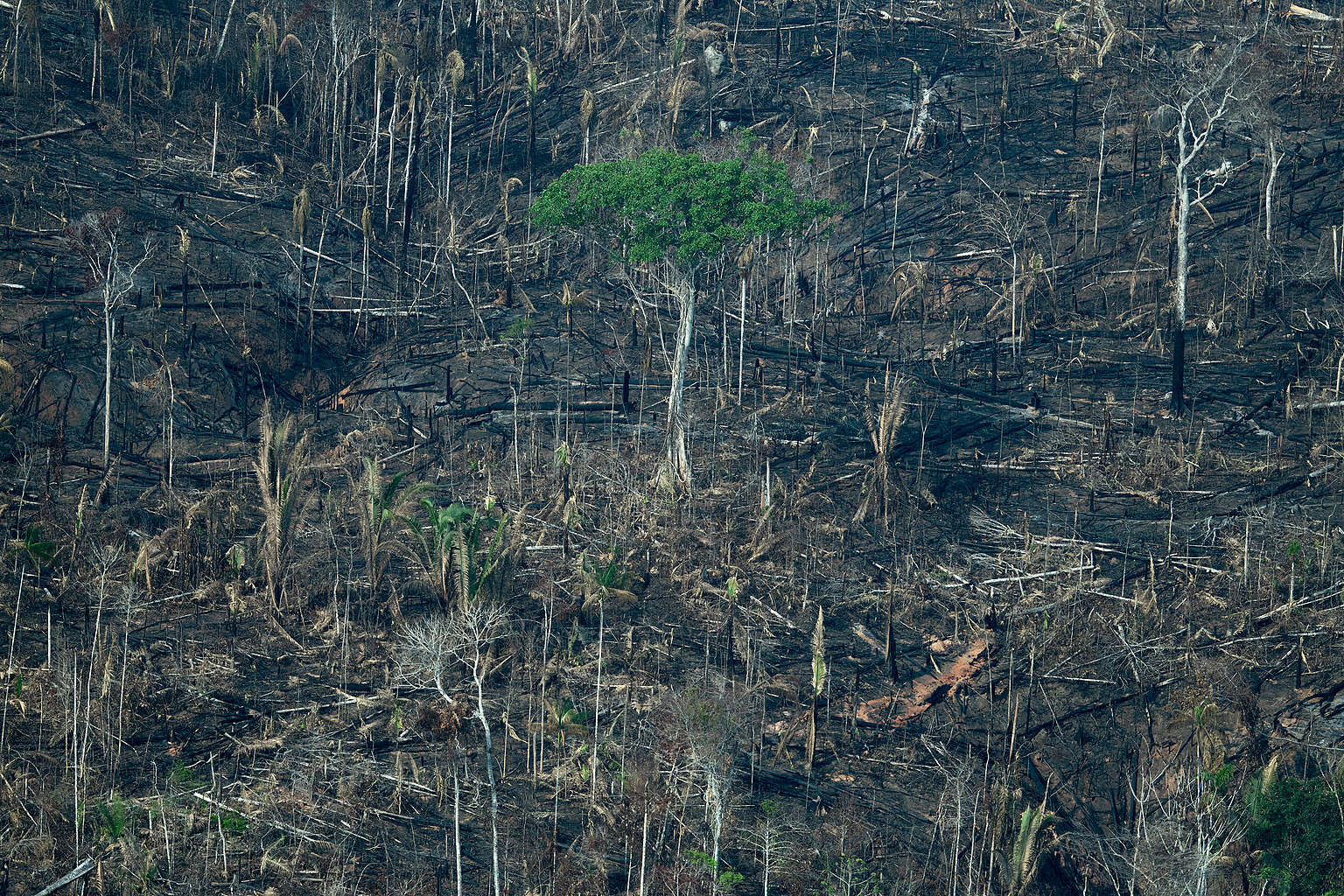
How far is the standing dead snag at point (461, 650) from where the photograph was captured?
59.6ft

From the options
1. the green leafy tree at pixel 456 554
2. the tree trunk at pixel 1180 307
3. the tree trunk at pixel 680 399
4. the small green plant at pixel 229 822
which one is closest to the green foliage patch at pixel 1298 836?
the green leafy tree at pixel 456 554

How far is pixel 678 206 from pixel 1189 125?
1364cm

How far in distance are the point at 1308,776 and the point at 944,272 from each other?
51.2 ft

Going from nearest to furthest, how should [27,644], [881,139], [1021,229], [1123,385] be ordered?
[27,644]
[1123,385]
[1021,229]
[881,139]

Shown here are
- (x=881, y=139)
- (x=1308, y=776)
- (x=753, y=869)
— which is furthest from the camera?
(x=881, y=139)

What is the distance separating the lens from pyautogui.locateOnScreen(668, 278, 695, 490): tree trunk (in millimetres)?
25250

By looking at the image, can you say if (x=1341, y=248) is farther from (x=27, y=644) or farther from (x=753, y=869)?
(x=27, y=644)

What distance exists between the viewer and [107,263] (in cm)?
2923

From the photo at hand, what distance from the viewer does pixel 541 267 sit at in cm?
3319

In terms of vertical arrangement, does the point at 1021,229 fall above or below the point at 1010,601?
above

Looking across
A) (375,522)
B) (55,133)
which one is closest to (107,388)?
(375,522)

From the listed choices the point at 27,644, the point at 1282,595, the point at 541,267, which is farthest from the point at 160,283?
the point at 1282,595

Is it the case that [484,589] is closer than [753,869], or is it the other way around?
[753,869]

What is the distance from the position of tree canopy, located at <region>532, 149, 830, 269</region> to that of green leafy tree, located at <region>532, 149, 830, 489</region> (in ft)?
0.04
